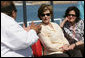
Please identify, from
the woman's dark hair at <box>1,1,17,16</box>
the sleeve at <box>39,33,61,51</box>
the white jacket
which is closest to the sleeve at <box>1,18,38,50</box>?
the white jacket

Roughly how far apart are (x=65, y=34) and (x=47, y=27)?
1.39 feet

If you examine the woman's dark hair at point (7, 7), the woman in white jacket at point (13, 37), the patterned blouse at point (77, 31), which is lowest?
the patterned blouse at point (77, 31)

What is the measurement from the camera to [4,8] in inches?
121

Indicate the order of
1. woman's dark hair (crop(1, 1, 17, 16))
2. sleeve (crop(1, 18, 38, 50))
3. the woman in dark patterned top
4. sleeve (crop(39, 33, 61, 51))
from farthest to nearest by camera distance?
the woman in dark patterned top, sleeve (crop(39, 33, 61, 51)), woman's dark hair (crop(1, 1, 17, 16)), sleeve (crop(1, 18, 38, 50))

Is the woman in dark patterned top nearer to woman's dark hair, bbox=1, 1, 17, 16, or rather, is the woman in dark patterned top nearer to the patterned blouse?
the patterned blouse

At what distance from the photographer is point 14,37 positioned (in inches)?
114

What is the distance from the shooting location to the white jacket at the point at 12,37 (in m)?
2.87

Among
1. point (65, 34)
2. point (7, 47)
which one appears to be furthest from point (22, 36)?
point (65, 34)

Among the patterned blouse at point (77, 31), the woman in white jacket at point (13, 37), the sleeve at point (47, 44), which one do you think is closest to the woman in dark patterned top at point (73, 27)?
the patterned blouse at point (77, 31)

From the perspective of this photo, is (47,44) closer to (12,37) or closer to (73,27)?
(73,27)

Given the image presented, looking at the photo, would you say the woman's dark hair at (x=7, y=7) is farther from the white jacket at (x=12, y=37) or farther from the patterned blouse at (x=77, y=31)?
the patterned blouse at (x=77, y=31)

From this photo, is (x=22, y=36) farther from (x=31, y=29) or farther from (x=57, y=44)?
(x=57, y=44)

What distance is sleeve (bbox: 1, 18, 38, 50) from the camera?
2.87 m

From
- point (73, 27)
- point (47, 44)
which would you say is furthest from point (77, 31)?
point (47, 44)
